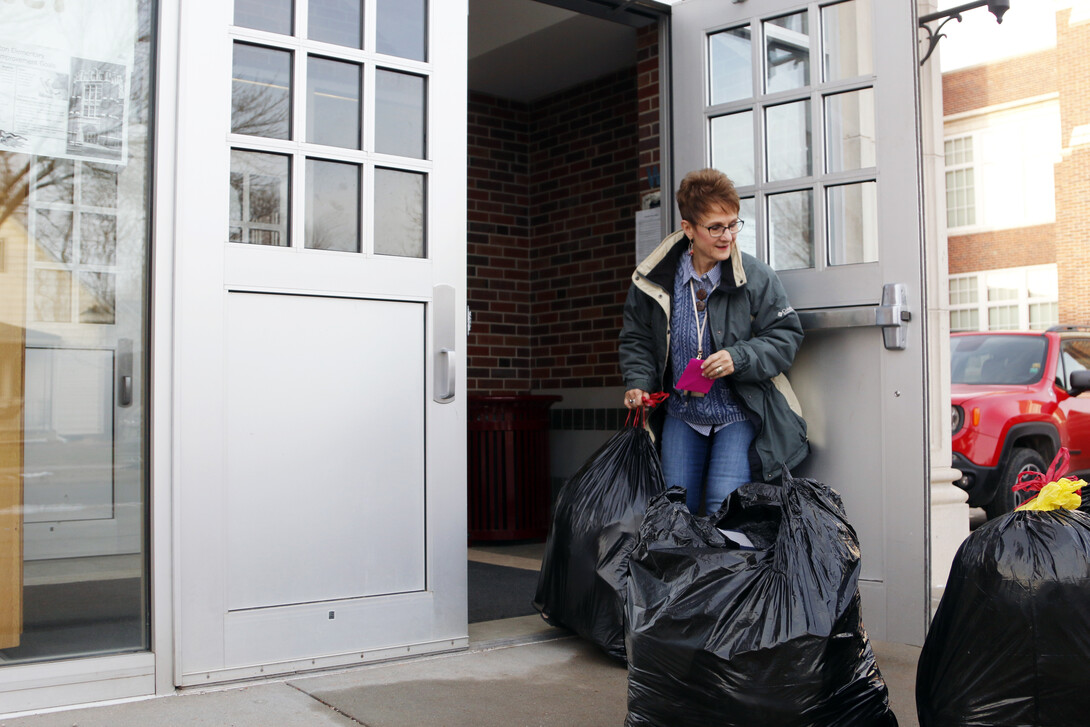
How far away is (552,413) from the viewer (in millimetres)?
6484

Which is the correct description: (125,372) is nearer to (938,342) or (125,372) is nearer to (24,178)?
(24,178)

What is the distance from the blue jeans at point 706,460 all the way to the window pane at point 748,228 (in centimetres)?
80

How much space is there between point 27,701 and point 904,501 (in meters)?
2.72

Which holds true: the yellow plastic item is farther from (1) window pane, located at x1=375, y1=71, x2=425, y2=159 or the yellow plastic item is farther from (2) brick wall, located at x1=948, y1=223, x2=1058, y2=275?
(2) brick wall, located at x1=948, y1=223, x2=1058, y2=275

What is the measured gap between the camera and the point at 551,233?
6695 millimetres

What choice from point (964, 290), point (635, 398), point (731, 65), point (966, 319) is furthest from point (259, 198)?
point (966, 319)

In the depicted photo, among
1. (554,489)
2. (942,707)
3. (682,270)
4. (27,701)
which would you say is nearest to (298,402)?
(27,701)

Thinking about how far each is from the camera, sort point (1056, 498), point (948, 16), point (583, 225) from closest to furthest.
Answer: point (1056, 498) < point (948, 16) < point (583, 225)

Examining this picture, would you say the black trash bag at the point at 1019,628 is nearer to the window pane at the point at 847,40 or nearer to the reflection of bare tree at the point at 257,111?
the window pane at the point at 847,40

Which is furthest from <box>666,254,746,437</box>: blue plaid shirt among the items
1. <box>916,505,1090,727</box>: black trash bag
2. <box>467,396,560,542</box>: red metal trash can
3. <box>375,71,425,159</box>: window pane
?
<box>467,396,560,542</box>: red metal trash can

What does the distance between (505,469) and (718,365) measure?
304cm

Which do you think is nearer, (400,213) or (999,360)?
(400,213)

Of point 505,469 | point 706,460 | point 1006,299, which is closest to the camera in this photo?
point 706,460

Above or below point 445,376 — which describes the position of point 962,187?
above
